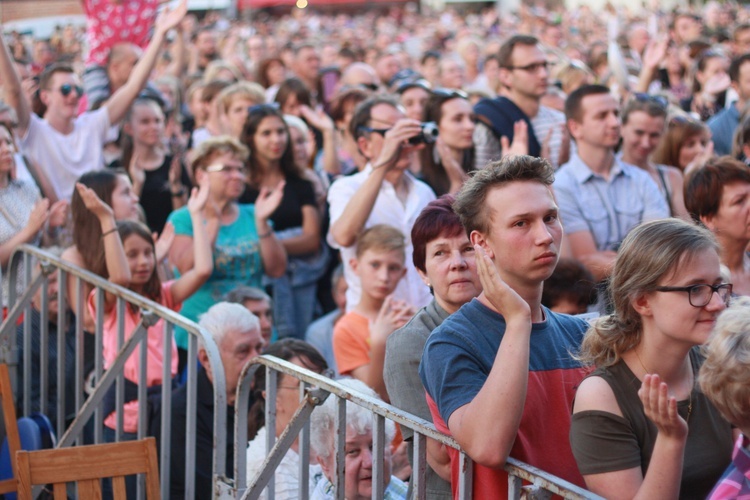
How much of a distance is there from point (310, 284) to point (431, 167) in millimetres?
1184

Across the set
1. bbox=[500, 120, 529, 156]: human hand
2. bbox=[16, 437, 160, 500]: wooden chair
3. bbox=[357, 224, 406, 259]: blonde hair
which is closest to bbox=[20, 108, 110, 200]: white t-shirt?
bbox=[357, 224, 406, 259]: blonde hair

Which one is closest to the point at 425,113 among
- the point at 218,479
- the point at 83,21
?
the point at 218,479

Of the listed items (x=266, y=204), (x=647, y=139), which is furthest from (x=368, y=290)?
(x=647, y=139)

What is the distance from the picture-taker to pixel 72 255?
5328mm

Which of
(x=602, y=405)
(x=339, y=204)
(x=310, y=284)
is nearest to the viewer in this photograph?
(x=602, y=405)

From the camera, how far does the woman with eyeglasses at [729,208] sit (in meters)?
4.39

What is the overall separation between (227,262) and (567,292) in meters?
2.16

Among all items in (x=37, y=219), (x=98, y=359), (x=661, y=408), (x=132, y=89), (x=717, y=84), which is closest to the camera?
(x=661, y=408)

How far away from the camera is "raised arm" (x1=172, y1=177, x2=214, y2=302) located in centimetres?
539

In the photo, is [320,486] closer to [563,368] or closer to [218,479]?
[218,479]

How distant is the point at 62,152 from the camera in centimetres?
695

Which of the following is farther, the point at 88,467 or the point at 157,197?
the point at 157,197

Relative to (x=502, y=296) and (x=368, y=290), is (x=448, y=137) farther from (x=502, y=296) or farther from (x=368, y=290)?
(x=502, y=296)

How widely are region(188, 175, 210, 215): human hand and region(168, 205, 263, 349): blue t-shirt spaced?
0.18 metres
